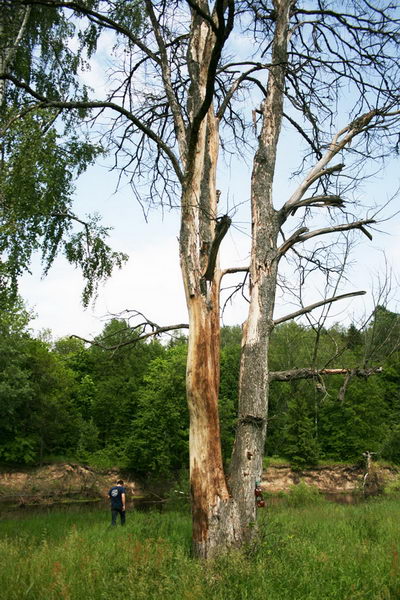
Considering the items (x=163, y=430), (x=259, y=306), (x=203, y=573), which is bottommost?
(x=163, y=430)

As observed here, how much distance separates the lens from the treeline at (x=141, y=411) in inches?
1190

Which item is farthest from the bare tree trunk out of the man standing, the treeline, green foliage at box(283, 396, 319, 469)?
green foliage at box(283, 396, 319, 469)

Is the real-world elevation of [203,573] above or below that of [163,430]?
above

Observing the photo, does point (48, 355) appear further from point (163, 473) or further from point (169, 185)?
point (169, 185)

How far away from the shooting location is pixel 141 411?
34.2m

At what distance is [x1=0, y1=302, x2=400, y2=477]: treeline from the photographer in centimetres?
3023

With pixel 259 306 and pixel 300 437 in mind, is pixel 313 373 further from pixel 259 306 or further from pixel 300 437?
pixel 300 437

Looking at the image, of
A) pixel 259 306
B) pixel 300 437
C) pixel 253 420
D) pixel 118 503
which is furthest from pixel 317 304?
pixel 300 437

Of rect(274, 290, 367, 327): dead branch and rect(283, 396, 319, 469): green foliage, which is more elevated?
rect(274, 290, 367, 327): dead branch

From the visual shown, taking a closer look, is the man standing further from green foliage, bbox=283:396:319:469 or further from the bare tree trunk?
green foliage, bbox=283:396:319:469

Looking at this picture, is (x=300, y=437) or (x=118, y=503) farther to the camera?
(x=300, y=437)

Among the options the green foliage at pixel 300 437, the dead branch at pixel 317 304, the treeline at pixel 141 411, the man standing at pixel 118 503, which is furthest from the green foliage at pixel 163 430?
the dead branch at pixel 317 304

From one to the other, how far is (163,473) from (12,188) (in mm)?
27152

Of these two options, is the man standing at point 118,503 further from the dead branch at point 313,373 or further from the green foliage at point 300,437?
the green foliage at point 300,437
